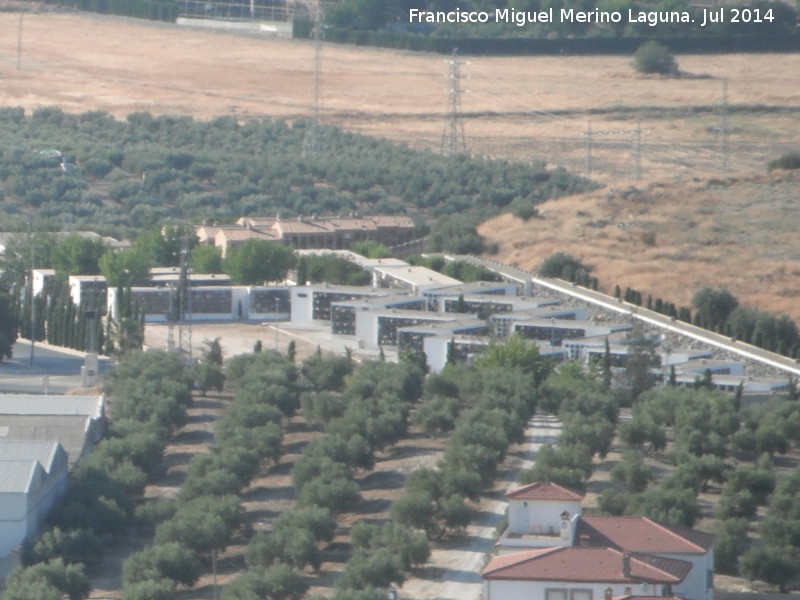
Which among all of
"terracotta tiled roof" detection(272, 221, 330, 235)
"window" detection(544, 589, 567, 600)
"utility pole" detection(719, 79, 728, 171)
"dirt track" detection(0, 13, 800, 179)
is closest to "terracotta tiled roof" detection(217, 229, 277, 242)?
"terracotta tiled roof" detection(272, 221, 330, 235)

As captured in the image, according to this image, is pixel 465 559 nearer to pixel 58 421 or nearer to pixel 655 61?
pixel 58 421

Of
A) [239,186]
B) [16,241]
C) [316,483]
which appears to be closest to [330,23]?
[239,186]

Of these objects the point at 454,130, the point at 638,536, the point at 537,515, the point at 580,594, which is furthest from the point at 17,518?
the point at 454,130

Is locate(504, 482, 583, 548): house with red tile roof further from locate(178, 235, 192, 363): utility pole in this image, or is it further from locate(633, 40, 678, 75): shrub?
locate(633, 40, 678, 75): shrub

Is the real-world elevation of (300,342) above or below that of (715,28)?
below

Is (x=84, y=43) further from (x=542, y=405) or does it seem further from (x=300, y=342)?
(x=542, y=405)

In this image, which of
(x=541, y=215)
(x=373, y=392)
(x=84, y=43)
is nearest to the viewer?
(x=373, y=392)
